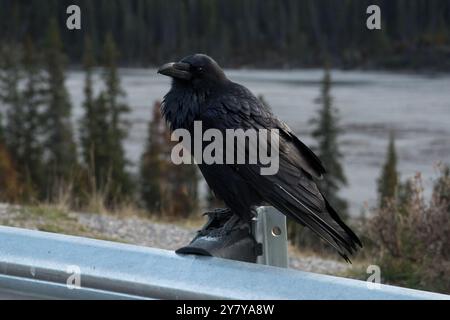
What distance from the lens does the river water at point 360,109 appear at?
37938 millimetres

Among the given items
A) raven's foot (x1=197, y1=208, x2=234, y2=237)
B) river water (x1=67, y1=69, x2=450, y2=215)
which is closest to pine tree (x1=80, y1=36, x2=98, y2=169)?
river water (x1=67, y1=69, x2=450, y2=215)

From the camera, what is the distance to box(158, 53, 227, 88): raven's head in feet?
11.7

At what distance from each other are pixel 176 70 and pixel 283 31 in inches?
1026

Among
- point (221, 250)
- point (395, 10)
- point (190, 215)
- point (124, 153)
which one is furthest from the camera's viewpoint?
point (124, 153)

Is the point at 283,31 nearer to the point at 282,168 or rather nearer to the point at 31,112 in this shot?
the point at 31,112

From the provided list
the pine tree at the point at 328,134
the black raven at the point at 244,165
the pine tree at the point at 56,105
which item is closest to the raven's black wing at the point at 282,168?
the black raven at the point at 244,165

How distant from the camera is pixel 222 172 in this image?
348cm

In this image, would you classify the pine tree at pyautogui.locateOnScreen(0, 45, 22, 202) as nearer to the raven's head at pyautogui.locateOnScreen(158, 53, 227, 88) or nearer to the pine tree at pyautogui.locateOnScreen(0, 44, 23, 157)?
the pine tree at pyautogui.locateOnScreen(0, 44, 23, 157)

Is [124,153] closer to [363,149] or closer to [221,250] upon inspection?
[363,149]

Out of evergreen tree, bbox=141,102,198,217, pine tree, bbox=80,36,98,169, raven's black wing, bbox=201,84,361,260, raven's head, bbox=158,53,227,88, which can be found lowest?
evergreen tree, bbox=141,102,198,217

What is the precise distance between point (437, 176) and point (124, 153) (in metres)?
33.5

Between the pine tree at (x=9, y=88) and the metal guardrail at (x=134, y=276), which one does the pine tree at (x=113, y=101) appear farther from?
the metal guardrail at (x=134, y=276)

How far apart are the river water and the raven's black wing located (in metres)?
30.2
